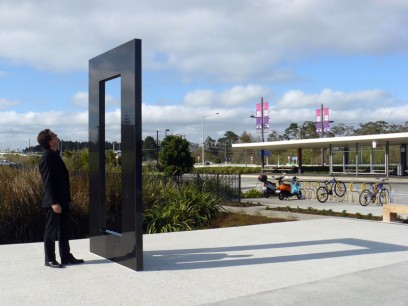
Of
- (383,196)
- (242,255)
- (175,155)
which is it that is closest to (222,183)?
(175,155)

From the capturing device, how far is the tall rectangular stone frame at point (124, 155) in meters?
6.34

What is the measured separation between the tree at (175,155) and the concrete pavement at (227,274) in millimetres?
10720

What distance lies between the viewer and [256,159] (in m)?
82.1

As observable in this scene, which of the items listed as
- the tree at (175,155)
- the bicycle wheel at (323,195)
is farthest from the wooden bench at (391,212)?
the tree at (175,155)

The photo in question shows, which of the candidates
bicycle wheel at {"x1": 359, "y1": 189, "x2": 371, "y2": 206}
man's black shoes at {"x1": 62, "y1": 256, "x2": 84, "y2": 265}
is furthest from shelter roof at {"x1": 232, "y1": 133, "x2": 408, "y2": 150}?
man's black shoes at {"x1": 62, "y1": 256, "x2": 84, "y2": 265}

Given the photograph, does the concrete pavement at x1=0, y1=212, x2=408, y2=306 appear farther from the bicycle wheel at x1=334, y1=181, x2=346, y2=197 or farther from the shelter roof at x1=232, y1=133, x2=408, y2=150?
the shelter roof at x1=232, y1=133, x2=408, y2=150

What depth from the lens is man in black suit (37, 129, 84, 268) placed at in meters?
6.29

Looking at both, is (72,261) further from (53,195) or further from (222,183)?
(222,183)

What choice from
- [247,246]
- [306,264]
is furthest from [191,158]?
[306,264]

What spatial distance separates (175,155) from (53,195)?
1382 cm

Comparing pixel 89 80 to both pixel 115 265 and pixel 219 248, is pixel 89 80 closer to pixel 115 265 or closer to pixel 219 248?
pixel 115 265

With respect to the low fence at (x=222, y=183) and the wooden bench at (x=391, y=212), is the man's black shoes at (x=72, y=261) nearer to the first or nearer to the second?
the wooden bench at (x=391, y=212)

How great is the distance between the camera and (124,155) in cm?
673

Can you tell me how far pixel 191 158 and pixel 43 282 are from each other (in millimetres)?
15010
